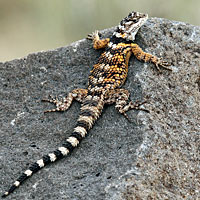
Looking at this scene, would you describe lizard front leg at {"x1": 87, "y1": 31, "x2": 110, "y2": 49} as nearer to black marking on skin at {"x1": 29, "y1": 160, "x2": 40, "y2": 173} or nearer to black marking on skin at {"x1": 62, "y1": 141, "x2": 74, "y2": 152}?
black marking on skin at {"x1": 62, "y1": 141, "x2": 74, "y2": 152}

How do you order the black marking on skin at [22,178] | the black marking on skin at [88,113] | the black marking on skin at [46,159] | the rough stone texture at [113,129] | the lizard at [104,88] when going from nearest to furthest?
the rough stone texture at [113,129], the black marking on skin at [22,178], the black marking on skin at [46,159], the lizard at [104,88], the black marking on skin at [88,113]

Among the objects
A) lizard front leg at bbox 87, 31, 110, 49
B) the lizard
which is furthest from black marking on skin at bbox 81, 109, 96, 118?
lizard front leg at bbox 87, 31, 110, 49

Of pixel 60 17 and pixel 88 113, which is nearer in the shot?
pixel 88 113

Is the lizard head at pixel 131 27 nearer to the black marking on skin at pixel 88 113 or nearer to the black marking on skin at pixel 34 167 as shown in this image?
the black marking on skin at pixel 88 113

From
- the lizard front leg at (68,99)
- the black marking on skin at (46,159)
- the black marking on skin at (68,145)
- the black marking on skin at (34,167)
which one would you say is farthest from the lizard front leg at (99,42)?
the black marking on skin at (34,167)

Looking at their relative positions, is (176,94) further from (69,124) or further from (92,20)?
(92,20)

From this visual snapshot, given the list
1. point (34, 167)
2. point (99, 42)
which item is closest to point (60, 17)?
point (99, 42)

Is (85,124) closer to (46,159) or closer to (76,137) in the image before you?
(76,137)

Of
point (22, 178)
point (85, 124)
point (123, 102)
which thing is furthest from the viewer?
point (123, 102)
